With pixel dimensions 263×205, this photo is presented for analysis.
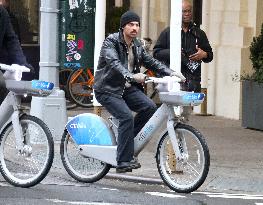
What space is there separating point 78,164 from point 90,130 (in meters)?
0.40

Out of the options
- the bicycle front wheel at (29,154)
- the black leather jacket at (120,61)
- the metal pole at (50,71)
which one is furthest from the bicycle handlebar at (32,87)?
the metal pole at (50,71)

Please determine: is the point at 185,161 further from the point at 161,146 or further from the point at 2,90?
the point at 2,90

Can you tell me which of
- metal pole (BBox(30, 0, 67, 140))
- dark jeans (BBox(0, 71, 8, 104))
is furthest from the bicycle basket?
metal pole (BBox(30, 0, 67, 140))

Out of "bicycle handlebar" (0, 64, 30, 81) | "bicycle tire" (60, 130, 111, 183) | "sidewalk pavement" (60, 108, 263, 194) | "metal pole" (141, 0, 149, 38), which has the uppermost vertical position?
"metal pole" (141, 0, 149, 38)

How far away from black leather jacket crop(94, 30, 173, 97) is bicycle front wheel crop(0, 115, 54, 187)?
81 cm

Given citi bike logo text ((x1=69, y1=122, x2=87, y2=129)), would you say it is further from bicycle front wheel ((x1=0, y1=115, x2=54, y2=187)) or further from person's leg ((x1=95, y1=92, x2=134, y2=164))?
bicycle front wheel ((x1=0, y1=115, x2=54, y2=187))

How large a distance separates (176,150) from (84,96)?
890cm

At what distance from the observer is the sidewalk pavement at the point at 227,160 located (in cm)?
1097

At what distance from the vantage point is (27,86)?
33.1 ft

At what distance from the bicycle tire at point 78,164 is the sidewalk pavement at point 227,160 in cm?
41

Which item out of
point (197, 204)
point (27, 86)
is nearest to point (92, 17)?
point (27, 86)

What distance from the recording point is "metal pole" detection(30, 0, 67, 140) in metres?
13.5

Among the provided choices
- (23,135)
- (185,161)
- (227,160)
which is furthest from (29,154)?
(227,160)

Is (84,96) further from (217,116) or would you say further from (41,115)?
(41,115)
